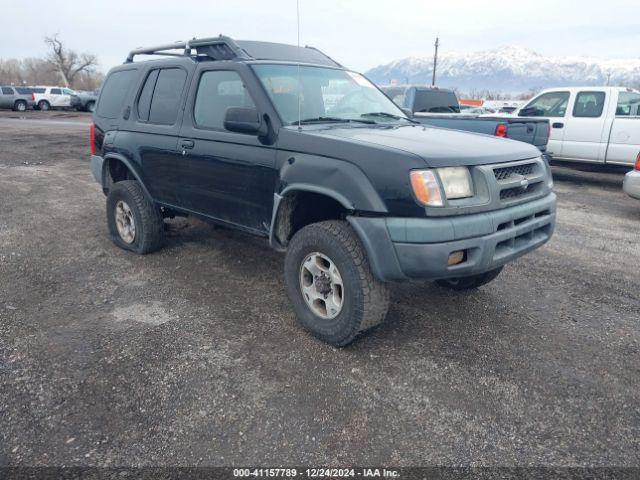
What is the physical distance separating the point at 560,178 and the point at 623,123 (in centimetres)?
172

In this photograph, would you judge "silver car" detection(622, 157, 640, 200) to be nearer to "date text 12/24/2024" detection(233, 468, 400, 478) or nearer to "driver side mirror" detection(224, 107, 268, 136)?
"driver side mirror" detection(224, 107, 268, 136)

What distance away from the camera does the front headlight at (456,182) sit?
9.39ft

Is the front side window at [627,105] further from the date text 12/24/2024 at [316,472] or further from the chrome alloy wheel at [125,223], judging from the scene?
the date text 12/24/2024 at [316,472]

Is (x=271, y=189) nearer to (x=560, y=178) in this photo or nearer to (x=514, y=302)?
(x=514, y=302)

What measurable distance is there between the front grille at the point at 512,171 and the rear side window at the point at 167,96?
2.81m

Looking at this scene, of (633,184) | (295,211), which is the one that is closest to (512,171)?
(295,211)

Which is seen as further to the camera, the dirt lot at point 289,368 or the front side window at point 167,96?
the front side window at point 167,96

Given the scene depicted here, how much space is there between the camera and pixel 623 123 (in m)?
9.03

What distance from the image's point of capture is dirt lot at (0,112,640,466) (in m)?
2.40

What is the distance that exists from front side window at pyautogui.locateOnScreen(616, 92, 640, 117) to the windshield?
6.98 m

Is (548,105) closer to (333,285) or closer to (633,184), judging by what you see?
(633,184)

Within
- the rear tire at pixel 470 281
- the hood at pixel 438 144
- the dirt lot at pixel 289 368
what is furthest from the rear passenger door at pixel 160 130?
the rear tire at pixel 470 281

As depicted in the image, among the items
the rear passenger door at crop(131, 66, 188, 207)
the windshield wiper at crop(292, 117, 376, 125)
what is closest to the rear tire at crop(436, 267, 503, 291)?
the windshield wiper at crop(292, 117, 376, 125)

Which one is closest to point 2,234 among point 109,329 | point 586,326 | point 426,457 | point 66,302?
point 66,302
